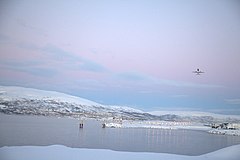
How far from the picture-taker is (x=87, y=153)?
8.76m

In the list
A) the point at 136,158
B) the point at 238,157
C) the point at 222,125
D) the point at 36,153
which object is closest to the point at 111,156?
the point at 136,158

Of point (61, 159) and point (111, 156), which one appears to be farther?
point (111, 156)

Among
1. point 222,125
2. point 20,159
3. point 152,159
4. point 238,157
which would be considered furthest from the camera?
point 222,125

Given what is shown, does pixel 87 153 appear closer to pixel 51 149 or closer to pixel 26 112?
pixel 51 149

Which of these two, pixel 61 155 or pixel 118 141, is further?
pixel 118 141

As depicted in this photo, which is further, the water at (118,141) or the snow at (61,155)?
the water at (118,141)

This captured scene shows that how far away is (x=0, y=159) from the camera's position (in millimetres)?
7824

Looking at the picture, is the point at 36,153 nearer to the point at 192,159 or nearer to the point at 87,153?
the point at 87,153

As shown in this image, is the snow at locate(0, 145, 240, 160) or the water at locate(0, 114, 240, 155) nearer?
the snow at locate(0, 145, 240, 160)

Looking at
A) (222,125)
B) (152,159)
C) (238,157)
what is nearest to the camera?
(152,159)

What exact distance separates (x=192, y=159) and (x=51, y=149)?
154 inches

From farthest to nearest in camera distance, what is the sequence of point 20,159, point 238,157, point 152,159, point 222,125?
point 222,125
point 238,157
point 152,159
point 20,159

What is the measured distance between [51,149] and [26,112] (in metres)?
31.0

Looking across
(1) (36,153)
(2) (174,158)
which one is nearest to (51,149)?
(1) (36,153)
